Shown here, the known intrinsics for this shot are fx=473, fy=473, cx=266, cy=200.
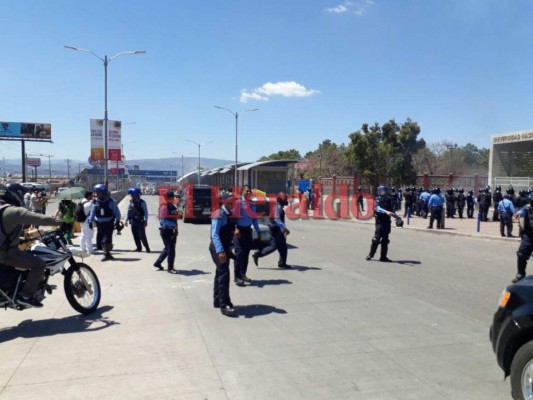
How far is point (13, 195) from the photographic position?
19.5ft

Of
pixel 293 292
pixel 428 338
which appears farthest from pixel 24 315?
pixel 428 338

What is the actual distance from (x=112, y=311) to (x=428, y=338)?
4.23m

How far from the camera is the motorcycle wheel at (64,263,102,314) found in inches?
249

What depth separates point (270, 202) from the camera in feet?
37.8

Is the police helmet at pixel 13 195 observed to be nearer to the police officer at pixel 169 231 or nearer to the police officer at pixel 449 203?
the police officer at pixel 169 231

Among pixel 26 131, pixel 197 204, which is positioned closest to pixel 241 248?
pixel 197 204

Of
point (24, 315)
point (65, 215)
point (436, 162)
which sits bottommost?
point (24, 315)

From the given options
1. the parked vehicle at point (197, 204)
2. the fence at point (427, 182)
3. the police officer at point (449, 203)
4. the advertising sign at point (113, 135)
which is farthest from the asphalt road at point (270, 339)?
the fence at point (427, 182)

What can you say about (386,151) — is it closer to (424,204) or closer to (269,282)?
(424,204)

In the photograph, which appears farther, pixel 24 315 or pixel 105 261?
pixel 105 261

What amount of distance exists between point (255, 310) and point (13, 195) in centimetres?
351

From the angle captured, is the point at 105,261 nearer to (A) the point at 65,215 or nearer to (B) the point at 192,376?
(A) the point at 65,215

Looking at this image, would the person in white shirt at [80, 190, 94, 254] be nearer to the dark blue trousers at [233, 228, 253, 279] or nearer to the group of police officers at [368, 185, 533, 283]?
the dark blue trousers at [233, 228, 253, 279]

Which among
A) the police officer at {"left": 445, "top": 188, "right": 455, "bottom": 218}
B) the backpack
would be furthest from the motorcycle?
the police officer at {"left": 445, "top": 188, "right": 455, "bottom": 218}
